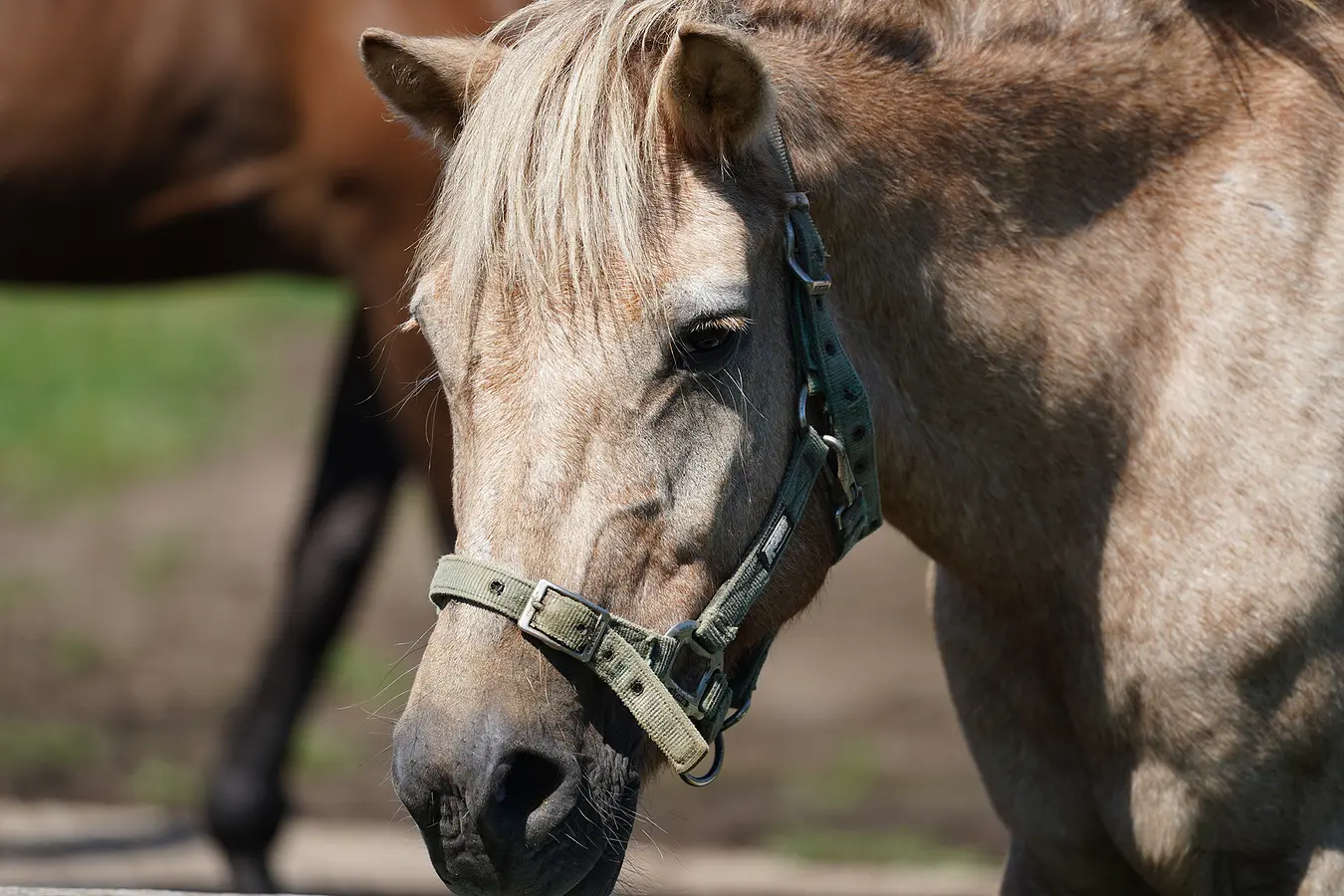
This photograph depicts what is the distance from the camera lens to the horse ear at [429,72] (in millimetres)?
→ 2295

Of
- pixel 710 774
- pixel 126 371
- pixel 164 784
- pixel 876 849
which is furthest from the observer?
pixel 126 371

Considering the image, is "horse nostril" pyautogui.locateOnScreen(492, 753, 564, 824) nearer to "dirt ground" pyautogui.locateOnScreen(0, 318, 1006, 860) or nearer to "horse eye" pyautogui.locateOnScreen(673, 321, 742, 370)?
"horse eye" pyautogui.locateOnScreen(673, 321, 742, 370)

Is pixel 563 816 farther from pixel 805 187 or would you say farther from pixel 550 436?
pixel 805 187

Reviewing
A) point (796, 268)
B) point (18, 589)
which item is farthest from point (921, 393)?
point (18, 589)

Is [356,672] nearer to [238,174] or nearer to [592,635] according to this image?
[238,174]

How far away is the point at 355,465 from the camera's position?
185 inches

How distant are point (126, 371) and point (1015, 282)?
27.0 feet

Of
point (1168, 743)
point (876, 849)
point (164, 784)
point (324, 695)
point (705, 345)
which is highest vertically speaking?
point (705, 345)

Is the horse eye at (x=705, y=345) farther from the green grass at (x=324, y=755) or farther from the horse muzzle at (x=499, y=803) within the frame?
the green grass at (x=324, y=755)

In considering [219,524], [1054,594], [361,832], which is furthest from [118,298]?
[1054,594]

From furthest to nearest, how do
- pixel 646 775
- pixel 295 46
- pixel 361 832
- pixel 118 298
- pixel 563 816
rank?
1. pixel 118 298
2. pixel 361 832
3. pixel 295 46
4. pixel 646 775
5. pixel 563 816

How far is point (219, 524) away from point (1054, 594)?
5877mm

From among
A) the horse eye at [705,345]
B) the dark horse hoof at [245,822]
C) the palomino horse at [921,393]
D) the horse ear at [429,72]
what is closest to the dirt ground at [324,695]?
the dark horse hoof at [245,822]

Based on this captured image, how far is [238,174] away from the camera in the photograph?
433 cm
